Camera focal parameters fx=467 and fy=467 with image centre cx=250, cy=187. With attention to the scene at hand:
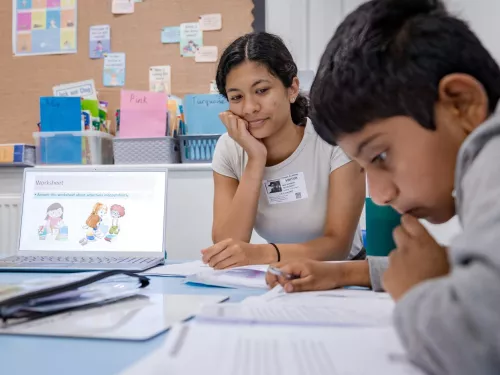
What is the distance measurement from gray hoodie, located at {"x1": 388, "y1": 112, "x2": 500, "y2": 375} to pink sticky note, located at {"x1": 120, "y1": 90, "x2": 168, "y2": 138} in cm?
167

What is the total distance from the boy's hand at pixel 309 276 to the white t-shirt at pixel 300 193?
512 millimetres

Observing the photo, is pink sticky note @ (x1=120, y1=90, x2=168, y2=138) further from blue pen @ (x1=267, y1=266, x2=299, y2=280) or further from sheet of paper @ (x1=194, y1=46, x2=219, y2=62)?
blue pen @ (x1=267, y1=266, x2=299, y2=280)

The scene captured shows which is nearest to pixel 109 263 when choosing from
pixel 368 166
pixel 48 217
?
pixel 48 217

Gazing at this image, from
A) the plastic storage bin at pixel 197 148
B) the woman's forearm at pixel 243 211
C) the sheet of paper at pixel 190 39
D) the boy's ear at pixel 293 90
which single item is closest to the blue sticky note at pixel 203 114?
the plastic storage bin at pixel 197 148

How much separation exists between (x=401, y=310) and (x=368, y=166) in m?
0.26

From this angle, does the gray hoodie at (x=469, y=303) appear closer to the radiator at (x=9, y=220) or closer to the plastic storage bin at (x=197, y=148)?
the plastic storage bin at (x=197, y=148)

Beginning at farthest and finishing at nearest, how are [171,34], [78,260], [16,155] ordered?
1. [171,34]
2. [16,155]
3. [78,260]

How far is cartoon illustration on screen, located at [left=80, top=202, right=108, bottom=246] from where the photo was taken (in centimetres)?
125

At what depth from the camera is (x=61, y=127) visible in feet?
6.57

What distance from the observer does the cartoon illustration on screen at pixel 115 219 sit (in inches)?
48.9

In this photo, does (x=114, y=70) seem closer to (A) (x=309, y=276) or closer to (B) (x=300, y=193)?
(B) (x=300, y=193)

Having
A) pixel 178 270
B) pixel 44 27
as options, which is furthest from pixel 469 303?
pixel 44 27

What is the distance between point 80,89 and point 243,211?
1314 mm

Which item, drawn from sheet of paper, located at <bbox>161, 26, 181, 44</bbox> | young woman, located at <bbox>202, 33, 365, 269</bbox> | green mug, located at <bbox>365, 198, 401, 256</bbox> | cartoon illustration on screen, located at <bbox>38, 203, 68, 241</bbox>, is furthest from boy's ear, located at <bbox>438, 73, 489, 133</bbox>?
sheet of paper, located at <bbox>161, 26, 181, 44</bbox>
